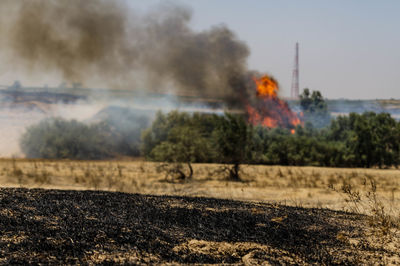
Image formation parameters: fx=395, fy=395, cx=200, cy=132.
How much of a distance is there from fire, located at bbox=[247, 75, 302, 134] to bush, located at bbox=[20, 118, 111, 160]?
3081cm

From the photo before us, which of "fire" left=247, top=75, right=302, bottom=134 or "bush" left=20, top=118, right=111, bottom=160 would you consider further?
"fire" left=247, top=75, right=302, bottom=134

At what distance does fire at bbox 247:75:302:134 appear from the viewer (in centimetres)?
7406

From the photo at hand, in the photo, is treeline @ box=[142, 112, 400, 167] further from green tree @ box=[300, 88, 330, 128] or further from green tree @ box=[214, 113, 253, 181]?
green tree @ box=[300, 88, 330, 128]

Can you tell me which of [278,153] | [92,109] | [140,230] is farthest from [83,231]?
[92,109]

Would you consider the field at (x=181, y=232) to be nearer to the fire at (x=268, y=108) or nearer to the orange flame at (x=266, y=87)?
the fire at (x=268, y=108)

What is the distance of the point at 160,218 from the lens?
28.6 ft

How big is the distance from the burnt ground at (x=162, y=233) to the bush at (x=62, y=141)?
40187 mm

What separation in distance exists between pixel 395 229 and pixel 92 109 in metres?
61.7

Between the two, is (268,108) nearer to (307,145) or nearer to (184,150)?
(307,145)

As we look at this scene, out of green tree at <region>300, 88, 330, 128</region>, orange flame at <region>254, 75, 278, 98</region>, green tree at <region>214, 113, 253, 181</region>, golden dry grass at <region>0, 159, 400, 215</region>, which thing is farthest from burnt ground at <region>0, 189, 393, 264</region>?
green tree at <region>300, 88, 330, 128</region>

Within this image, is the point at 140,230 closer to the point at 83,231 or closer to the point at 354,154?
the point at 83,231

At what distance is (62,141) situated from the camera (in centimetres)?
4928

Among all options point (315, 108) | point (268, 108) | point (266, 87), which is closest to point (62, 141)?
point (268, 108)

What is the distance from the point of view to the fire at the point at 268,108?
7406 cm
